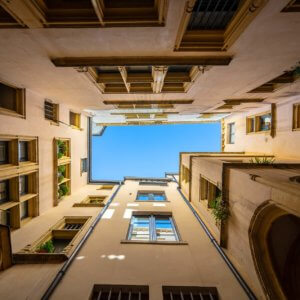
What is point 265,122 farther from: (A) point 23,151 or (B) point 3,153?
(B) point 3,153

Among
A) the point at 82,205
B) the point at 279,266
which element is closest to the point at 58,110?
the point at 82,205

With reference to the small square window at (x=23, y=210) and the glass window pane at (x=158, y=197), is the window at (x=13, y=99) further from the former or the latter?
the glass window pane at (x=158, y=197)

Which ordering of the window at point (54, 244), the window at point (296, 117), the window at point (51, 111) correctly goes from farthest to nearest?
1. the window at point (51, 111)
2. the window at point (296, 117)
3. the window at point (54, 244)

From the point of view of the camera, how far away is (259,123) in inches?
677

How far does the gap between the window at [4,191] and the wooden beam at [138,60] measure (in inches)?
258

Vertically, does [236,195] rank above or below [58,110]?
below

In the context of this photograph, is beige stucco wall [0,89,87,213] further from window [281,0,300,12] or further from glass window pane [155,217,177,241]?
window [281,0,300,12]

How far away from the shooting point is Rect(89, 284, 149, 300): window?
6312mm

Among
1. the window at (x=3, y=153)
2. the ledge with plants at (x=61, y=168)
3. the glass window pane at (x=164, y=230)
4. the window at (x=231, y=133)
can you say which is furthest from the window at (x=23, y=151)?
the window at (x=231, y=133)

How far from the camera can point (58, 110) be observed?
13992 mm

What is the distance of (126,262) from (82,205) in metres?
7.49

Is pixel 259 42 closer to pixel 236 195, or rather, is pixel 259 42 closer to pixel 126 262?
pixel 236 195

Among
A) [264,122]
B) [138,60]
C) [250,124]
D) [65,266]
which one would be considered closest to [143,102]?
[138,60]

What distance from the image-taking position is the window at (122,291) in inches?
249
